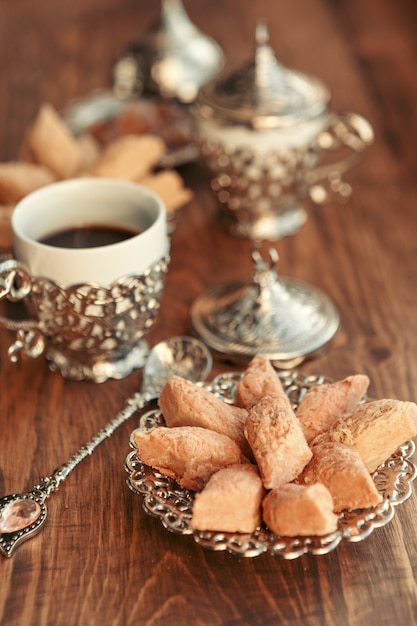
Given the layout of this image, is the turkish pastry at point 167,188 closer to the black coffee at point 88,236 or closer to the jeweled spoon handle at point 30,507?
the black coffee at point 88,236

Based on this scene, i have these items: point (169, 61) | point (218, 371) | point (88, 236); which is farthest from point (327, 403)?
point (169, 61)

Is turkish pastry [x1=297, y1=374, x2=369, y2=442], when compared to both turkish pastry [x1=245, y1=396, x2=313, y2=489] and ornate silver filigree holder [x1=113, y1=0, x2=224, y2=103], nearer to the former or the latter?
turkish pastry [x1=245, y1=396, x2=313, y2=489]

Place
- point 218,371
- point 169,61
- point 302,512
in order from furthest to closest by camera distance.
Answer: point 169,61
point 218,371
point 302,512

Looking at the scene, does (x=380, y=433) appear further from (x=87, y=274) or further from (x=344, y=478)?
(x=87, y=274)

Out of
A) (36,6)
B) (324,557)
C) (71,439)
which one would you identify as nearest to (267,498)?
(324,557)

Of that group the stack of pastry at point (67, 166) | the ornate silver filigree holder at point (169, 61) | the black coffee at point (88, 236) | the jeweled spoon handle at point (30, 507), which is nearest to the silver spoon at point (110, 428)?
the jeweled spoon handle at point (30, 507)

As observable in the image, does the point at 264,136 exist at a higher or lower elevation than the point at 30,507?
higher
